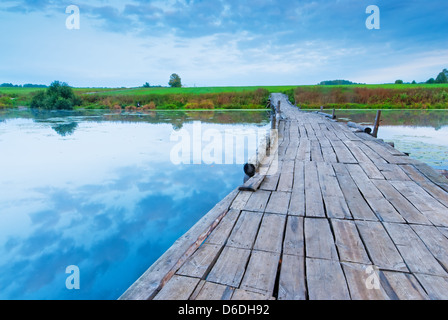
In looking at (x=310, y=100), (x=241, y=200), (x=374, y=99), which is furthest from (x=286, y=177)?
(x=374, y=99)

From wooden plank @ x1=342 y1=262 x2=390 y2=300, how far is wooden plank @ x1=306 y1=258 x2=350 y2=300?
0.04 metres

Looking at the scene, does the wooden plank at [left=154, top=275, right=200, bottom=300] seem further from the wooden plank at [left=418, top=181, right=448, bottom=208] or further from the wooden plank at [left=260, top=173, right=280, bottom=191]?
the wooden plank at [left=418, top=181, right=448, bottom=208]

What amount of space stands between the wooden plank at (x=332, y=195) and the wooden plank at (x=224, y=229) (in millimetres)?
1031

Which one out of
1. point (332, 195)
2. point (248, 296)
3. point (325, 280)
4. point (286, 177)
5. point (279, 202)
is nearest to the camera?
point (248, 296)

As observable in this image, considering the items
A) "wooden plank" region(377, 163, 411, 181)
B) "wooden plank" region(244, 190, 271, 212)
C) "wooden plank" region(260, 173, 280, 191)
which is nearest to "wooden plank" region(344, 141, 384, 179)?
"wooden plank" region(377, 163, 411, 181)

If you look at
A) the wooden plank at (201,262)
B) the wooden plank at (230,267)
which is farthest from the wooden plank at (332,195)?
the wooden plank at (201,262)

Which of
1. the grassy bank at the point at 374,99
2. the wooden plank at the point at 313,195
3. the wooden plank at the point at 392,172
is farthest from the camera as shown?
the grassy bank at the point at 374,99

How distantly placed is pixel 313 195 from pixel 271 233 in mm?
1183

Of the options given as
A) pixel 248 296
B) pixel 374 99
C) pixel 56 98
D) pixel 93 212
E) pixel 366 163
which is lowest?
pixel 93 212

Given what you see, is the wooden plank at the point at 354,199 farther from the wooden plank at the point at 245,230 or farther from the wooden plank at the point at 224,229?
the wooden plank at the point at 224,229

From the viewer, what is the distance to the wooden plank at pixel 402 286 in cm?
147

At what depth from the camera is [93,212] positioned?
4855mm

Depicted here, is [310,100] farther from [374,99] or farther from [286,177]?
[286,177]

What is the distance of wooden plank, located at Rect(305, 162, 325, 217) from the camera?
103 inches
